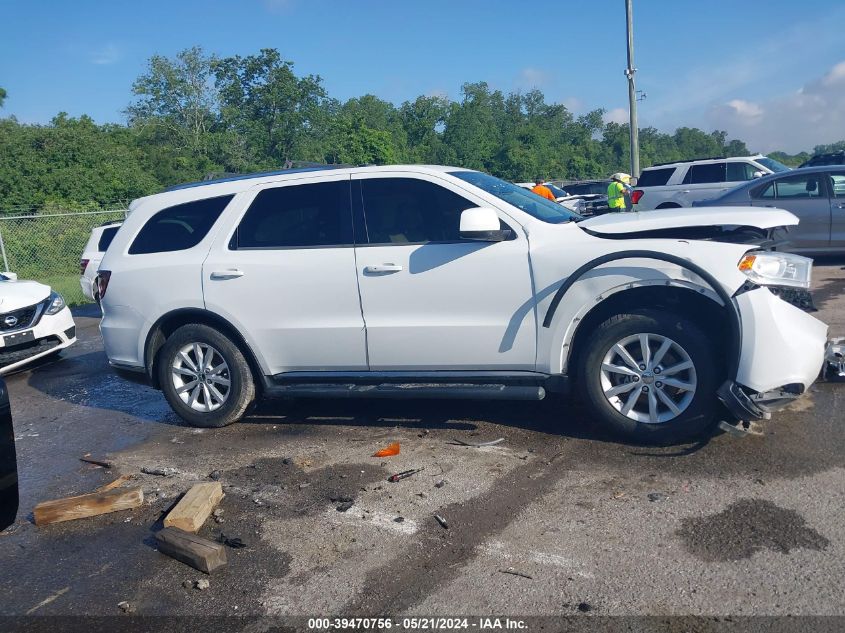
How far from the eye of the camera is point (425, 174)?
5.47 metres

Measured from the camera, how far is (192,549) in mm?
3807

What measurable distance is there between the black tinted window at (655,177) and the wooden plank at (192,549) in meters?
16.5

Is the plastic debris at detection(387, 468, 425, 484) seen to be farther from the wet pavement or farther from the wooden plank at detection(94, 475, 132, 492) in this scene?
the wooden plank at detection(94, 475, 132, 492)

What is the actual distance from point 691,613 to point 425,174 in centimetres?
348

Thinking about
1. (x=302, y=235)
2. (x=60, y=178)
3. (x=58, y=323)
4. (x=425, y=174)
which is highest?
(x=60, y=178)

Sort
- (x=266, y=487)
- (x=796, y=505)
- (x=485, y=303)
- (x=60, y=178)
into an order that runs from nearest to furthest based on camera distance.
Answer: (x=796, y=505) → (x=266, y=487) → (x=485, y=303) → (x=60, y=178)

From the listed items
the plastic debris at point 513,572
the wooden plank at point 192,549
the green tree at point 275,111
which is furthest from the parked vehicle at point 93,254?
the green tree at point 275,111

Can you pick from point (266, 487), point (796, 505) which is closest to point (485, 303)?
point (266, 487)

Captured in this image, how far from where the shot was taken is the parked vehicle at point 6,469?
293 cm

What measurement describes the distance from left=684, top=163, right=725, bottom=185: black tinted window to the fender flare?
1439 centimetres

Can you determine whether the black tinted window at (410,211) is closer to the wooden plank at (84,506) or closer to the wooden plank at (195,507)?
the wooden plank at (195,507)

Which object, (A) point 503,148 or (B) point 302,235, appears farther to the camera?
(A) point 503,148

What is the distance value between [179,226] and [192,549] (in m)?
3.13

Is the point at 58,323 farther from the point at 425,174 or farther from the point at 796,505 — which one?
the point at 796,505
